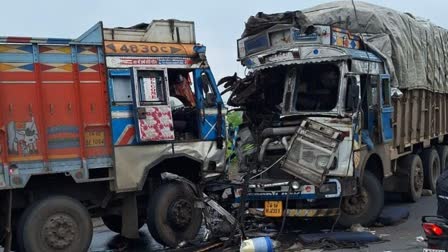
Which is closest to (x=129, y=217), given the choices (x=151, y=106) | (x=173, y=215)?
(x=173, y=215)

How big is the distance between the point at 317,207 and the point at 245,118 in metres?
2.24

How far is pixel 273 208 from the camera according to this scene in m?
8.56

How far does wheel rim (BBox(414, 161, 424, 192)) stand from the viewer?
11836 mm

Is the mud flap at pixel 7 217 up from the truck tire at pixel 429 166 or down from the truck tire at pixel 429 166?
up

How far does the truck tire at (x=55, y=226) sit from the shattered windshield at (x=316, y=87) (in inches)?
152

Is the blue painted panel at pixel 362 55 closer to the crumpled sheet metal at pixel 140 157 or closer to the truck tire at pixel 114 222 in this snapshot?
the crumpled sheet metal at pixel 140 157

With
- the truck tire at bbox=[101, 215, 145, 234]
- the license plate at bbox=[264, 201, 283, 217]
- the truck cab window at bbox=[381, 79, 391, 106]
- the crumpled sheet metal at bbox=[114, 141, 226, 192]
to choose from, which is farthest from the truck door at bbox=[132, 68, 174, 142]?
the truck cab window at bbox=[381, 79, 391, 106]

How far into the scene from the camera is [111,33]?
800cm

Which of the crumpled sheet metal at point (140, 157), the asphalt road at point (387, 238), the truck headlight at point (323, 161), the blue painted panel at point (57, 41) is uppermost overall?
the blue painted panel at point (57, 41)

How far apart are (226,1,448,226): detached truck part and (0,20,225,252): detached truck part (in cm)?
104

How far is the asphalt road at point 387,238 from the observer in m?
8.11

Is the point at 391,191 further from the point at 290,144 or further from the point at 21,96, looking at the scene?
the point at 21,96

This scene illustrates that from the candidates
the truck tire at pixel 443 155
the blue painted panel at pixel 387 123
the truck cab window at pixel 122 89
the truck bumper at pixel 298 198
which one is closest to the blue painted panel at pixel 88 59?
the truck cab window at pixel 122 89

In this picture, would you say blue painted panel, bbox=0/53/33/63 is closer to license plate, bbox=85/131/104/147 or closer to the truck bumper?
license plate, bbox=85/131/104/147
